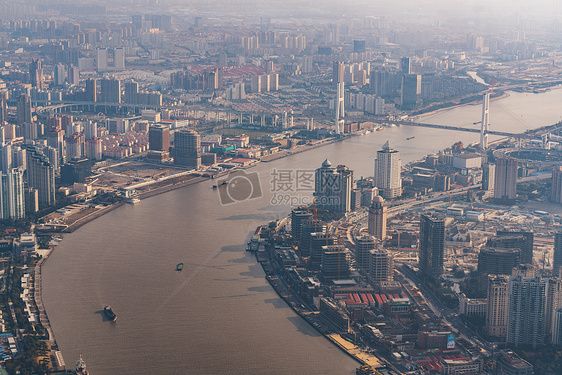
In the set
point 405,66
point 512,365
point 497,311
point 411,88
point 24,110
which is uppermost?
point 405,66

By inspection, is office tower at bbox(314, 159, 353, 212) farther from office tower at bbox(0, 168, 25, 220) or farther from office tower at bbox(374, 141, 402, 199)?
office tower at bbox(0, 168, 25, 220)

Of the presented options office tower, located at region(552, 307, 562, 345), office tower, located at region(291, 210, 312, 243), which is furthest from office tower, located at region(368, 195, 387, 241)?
office tower, located at region(552, 307, 562, 345)

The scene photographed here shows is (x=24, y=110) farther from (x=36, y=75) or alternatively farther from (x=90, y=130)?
(x=36, y=75)

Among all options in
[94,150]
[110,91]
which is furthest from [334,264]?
[110,91]

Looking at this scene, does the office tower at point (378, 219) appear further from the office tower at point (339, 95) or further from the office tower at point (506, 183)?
the office tower at point (339, 95)

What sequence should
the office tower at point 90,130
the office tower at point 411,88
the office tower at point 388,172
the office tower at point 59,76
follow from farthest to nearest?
the office tower at point 59,76, the office tower at point 411,88, the office tower at point 90,130, the office tower at point 388,172

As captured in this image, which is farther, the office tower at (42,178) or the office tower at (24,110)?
the office tower at (24,110)

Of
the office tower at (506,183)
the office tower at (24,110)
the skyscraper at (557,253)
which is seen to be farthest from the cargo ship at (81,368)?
the office tower at (24,110)
